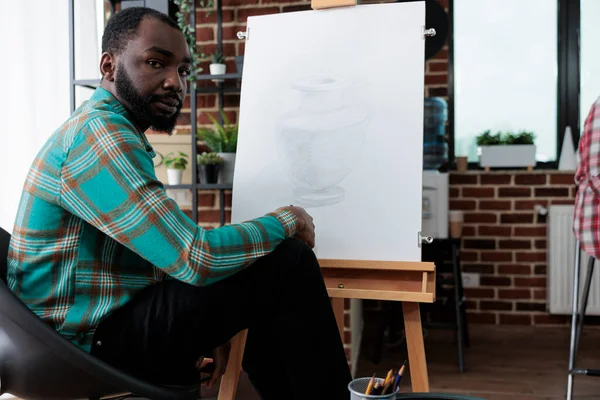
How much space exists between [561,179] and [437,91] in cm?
83

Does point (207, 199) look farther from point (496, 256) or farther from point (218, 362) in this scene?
point (496, 256)

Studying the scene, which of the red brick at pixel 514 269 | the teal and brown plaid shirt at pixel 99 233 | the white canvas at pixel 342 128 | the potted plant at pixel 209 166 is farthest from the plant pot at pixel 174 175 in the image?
the red brick at pixel 514 269

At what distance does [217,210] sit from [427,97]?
51.5 inches

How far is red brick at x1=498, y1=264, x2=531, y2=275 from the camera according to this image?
322cm

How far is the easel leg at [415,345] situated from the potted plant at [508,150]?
6.26ft

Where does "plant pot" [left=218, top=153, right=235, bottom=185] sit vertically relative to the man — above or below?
above

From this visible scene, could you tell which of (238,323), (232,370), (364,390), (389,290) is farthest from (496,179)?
(364,390)

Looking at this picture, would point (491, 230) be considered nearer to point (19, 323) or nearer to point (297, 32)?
point (297, 32)

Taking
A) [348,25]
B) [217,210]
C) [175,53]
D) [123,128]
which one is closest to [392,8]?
[348,25]

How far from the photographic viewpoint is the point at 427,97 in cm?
312

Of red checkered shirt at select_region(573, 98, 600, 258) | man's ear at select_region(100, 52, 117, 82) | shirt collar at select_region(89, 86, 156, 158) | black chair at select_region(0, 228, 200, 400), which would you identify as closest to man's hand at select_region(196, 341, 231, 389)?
black chair at select_region(0, 228, 200, 400)

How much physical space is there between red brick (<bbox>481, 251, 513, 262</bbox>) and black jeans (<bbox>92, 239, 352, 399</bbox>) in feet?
7.29

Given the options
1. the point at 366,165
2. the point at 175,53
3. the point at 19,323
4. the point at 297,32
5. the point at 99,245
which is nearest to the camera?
the point at 19,323

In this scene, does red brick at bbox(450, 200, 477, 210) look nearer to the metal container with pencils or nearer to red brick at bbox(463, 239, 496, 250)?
red brick at bbox(463, 239, 496, 250)
